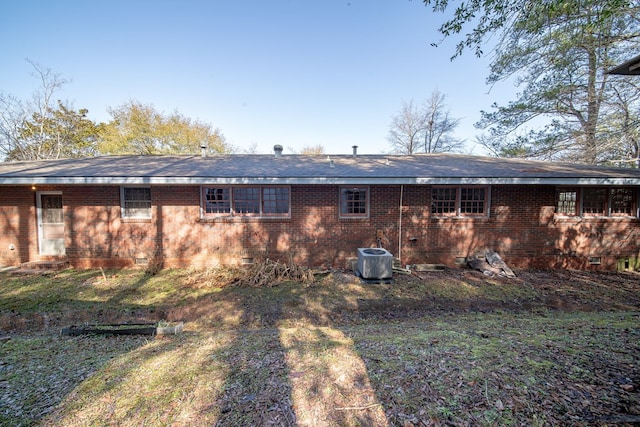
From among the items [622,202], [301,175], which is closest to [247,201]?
[301,175]

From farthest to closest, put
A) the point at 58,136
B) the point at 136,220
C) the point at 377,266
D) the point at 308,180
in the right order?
the point at 58,136 → the point at 136,220 → the point at 308,180 → the point at 377,266

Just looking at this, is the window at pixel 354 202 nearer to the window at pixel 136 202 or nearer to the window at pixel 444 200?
the window at pixel 444 200

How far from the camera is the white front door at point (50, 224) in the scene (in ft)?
27.9

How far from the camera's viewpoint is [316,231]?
27.4ft

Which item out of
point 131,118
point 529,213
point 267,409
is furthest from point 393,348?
point 131,118

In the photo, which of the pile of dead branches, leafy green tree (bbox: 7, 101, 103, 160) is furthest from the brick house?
leafy green tree (bbox: 7, 101, 103, 160)

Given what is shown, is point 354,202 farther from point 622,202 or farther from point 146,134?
point 146,134

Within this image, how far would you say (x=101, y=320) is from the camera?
16.9 feet

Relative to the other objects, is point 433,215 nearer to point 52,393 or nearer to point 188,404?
point 188,404

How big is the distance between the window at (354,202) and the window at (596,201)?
6.35m

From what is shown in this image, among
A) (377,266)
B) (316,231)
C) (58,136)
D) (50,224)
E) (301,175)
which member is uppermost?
(58,136)

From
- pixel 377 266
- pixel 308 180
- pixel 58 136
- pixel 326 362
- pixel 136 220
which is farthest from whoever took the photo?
pixel 58 136

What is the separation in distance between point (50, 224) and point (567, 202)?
56.8 ft

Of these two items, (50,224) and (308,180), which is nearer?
(308,180)
